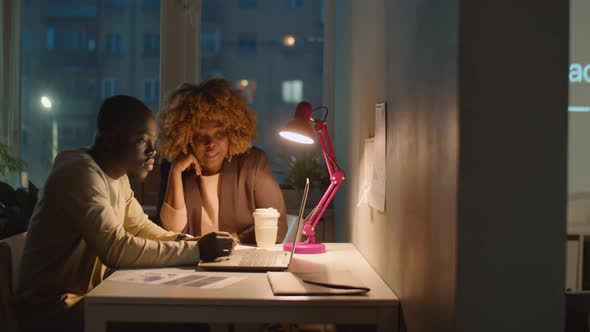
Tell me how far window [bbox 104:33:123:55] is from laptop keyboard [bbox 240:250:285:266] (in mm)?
2743

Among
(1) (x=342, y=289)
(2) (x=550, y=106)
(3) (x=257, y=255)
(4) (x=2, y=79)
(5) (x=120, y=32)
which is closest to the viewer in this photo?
(2) (x=550, y=106)

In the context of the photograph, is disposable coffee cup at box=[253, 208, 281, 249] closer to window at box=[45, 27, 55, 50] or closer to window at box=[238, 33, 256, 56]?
window at box=[238, 33, 256, 56]

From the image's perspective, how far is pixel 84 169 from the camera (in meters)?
1.90

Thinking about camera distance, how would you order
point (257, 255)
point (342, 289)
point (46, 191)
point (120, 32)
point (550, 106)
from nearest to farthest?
point (550, 106) → point (342, 289) → point (46, 191) → point (257, 255) → point (120, 32)

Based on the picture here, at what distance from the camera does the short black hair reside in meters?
2.00

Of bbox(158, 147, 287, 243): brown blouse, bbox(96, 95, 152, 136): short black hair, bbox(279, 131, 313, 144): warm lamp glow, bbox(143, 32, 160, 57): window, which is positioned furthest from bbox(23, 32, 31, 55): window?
bbox(279, 131, 313, 144): warm lamp glow

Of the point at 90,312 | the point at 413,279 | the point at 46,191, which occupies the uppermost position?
the point at 46,191

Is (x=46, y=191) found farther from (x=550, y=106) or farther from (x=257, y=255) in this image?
(x=550, y=106)

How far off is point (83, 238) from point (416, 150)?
107 centimetres

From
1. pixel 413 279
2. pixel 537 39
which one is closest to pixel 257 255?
pixel 413 279

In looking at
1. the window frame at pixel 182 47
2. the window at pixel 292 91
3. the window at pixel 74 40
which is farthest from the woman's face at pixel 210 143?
the window at pixel 74 40

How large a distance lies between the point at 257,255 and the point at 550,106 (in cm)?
129

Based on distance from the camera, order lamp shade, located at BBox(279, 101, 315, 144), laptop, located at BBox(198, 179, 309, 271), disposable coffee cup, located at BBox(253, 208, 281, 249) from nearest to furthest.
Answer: laptop, located at BBox(198, 179, 309, 271) → lamp shade, located at BBox(279, 101, 315, 144) → disposable coffee cup, located at BBox(253, 208, 281, 249)

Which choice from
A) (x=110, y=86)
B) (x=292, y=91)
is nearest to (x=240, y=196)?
(x=292, y=91)
